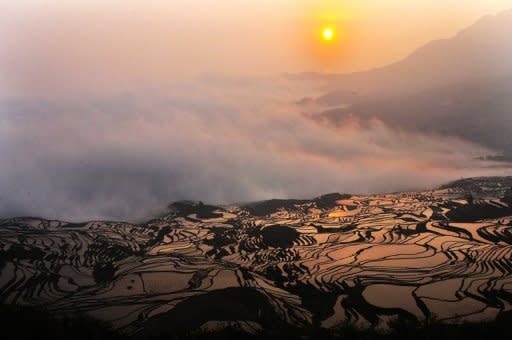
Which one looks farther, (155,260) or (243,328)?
(155,260)

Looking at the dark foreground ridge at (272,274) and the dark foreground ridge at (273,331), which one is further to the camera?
the dark foreground ridge at (272,274)

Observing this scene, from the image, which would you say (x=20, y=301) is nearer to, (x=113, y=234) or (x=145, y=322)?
(x=145, y=322)

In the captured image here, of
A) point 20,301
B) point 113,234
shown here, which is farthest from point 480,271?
point 113,234

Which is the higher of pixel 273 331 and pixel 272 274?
pixel 272 274

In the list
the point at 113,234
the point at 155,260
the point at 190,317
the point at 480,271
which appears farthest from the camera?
the point at 113,234

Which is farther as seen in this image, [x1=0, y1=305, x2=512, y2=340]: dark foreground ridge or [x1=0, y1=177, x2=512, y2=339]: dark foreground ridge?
[x1=0, y1=177, x2=512, y2=339]: dark foreground ridge

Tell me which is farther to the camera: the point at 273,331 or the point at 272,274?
the point at 272,274

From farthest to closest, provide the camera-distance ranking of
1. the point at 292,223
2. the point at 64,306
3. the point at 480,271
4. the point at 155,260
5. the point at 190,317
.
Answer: the point at 292,223 < the point at 155,260 < the point at 480,271 < the point at 64,306 < the point at 190,317

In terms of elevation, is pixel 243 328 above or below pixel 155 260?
below
